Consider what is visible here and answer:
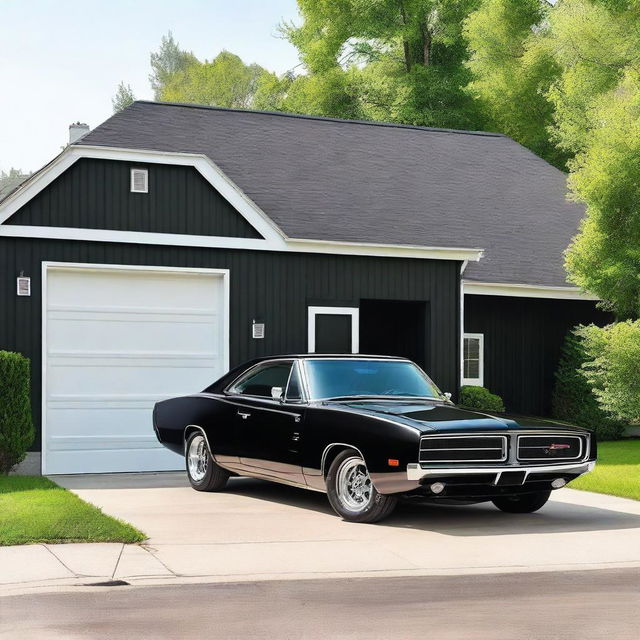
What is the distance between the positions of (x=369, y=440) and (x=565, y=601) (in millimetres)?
3505

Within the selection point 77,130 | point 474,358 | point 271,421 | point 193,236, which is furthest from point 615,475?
point 77,130

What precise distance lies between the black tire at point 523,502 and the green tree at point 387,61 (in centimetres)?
2866

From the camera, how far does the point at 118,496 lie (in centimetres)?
1353

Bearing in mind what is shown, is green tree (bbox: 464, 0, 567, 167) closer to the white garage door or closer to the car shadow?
the white garage door

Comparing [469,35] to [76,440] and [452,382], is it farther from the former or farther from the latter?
[76,440]

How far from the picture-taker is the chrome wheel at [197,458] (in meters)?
13.9

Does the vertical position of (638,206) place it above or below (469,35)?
below

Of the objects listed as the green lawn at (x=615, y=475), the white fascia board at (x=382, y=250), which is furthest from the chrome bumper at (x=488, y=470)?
the white fascia board at (x=382, y=250)

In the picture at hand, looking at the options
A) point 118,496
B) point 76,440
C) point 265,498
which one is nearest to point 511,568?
point 265,498

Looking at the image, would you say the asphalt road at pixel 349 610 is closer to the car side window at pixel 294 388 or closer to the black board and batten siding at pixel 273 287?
the car side window at pixel 294 388

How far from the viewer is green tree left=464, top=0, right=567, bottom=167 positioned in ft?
129

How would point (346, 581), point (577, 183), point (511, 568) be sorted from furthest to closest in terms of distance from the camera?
1. point (577, 183)
2. point (511, 568)
3. point (346, 581)

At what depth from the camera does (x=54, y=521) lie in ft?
35.1

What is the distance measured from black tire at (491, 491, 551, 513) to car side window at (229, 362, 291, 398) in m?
2.67
